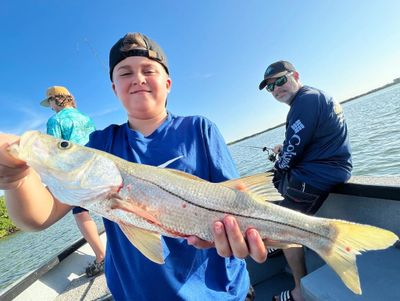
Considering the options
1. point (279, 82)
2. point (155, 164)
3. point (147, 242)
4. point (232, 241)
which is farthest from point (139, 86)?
point (279, 82)

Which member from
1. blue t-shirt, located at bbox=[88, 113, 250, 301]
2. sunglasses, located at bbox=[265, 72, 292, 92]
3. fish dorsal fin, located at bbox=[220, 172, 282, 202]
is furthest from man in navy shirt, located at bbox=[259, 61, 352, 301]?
fish dorsal fin, located at bbox=[220, 172, 282, 202]

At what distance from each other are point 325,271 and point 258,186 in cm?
149

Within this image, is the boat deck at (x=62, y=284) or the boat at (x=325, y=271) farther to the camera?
the boat deck at (x=62, y=284)

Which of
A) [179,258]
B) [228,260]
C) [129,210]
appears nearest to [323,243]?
[228,260]

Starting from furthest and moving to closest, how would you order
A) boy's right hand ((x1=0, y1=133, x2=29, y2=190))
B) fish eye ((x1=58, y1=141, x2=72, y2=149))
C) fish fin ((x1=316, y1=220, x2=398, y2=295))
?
fish eye ((x1=58, y1=141, x2=72, y2=149))
fish fin ((x1=316, y1=220, x2=398, y2=295))
boy's right hand ((x1=0, y1=133, x2=29, y2=190))

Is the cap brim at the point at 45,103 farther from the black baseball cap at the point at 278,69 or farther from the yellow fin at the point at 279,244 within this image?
the yellow fin at the point at 279,244

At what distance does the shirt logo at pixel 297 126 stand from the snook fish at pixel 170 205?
Result: 217cm

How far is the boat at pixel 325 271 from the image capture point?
2.41 m

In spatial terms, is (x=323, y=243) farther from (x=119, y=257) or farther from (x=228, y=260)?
(x=119, y=257)

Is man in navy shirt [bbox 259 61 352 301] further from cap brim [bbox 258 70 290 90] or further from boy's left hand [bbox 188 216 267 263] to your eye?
boy's left hand [bbox 188 216 267 263]

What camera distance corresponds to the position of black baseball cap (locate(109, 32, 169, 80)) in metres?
2.15

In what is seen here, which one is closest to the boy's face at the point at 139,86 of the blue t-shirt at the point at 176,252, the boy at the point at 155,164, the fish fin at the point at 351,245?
the boy at the point at 155,164

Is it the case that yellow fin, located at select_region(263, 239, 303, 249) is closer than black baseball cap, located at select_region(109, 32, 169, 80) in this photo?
Yes

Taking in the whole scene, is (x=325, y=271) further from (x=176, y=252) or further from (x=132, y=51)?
(x=132, y=51)
